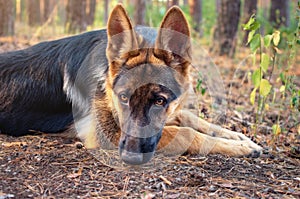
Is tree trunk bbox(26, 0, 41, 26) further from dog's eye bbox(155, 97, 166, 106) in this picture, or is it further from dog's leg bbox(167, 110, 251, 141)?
dog's eye bbox(155, 97, 166, 106)

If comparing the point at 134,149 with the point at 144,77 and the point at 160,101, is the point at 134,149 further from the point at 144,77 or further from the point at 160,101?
the point at 144,77

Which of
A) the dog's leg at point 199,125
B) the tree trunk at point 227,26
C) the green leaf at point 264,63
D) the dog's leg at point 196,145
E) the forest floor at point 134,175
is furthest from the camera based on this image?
the tree trunk at point 227,26

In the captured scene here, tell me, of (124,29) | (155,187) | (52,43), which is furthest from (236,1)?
(155,187)

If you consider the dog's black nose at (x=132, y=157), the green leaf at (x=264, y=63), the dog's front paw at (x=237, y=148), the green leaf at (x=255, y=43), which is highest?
the green leaf at (x=255, y=43)

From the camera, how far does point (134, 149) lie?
3338mm

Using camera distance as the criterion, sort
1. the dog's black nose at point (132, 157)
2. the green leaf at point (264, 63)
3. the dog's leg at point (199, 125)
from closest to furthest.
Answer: the dog's black nose at point (132, 157) < the green leaf at point (264, 63) < the dog's leg at point (199, 125)

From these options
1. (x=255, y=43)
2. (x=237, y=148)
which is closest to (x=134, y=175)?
(x=237, y=148)

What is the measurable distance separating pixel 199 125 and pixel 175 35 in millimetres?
1541

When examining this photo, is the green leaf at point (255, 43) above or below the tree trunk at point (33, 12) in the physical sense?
below

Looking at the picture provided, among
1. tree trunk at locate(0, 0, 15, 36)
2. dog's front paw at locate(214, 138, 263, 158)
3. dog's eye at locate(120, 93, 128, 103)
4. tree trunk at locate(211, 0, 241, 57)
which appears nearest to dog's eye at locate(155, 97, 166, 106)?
dog's eye at locate(120, 93, 128, 103)

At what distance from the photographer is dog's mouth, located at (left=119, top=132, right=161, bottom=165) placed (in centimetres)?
334

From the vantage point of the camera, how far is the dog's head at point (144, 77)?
3437 millimetres

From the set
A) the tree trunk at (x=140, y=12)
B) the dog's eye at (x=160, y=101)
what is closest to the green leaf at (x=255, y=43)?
the dog's eye at (x=160, y=101)

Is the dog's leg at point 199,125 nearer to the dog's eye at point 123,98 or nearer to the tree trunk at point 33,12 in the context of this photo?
the dog's eye at point 123,98
